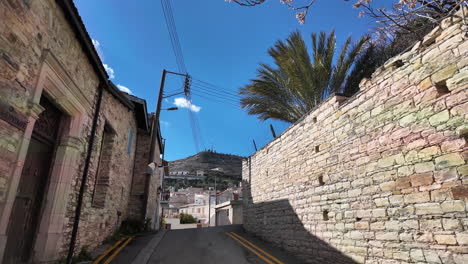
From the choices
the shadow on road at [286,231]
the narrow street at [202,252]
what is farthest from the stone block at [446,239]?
the narrow street at [202,252]

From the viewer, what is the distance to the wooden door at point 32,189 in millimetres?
4988

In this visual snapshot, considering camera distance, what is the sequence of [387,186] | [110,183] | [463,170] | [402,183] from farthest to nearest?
[110,183] < [387,186] < [402,183] < [463,170]

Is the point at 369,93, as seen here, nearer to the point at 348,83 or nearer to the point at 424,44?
the point at 424,44

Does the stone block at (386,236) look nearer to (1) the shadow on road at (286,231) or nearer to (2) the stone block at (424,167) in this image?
(1) the shadow on road at (286,231)

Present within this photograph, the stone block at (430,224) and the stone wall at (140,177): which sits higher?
the stone wall at (140,177)

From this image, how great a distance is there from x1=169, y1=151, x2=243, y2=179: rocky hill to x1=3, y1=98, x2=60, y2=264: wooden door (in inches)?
3179

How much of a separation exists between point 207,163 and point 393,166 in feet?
298

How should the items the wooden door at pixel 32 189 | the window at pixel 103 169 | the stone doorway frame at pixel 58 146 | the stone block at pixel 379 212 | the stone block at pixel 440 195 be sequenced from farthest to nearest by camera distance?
the window at pixel 103 169
the stone block at pixel 379 212
the wooden door at pixel 32 189
the stone doorway frame at pixel 58 146
the stone block at pixel 440 195

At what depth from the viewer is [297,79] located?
34.2ft

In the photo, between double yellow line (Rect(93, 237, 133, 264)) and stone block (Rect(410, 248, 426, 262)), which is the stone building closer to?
double yellow line (Rect(93, 237, 133, 264))

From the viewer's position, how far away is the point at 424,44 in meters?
4.98

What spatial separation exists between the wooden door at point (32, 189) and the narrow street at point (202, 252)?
2.08 m

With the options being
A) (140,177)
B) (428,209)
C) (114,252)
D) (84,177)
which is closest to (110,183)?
(84,177)

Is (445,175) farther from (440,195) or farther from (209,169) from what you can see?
(209,169)
